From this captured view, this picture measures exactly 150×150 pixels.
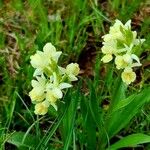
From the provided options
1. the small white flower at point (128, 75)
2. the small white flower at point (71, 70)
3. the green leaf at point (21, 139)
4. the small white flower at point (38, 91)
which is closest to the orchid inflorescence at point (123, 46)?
the small white flower at point (128, 75)

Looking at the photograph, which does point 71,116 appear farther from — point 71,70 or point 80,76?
point 80,76

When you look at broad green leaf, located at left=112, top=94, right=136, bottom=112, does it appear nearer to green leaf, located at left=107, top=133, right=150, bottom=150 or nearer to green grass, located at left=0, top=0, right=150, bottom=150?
green grass, located at left=0, top=0, right=150, bottom=150

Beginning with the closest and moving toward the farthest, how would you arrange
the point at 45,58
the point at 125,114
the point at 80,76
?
the point at 45,58 → the point at 125,114 → the point at 80,76

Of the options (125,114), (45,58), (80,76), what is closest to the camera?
(45,58)

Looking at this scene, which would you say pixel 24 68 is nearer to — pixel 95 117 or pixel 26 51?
pixel 26 51

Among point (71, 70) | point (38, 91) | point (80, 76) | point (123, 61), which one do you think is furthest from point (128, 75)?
point (80, 76)

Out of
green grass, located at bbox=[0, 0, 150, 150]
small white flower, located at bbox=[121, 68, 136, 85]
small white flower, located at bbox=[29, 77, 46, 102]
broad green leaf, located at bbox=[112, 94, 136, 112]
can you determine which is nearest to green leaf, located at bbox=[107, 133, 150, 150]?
green grass, located at bbox=[0, 0, 150, 150]

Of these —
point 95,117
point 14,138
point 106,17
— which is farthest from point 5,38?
point 95,117
